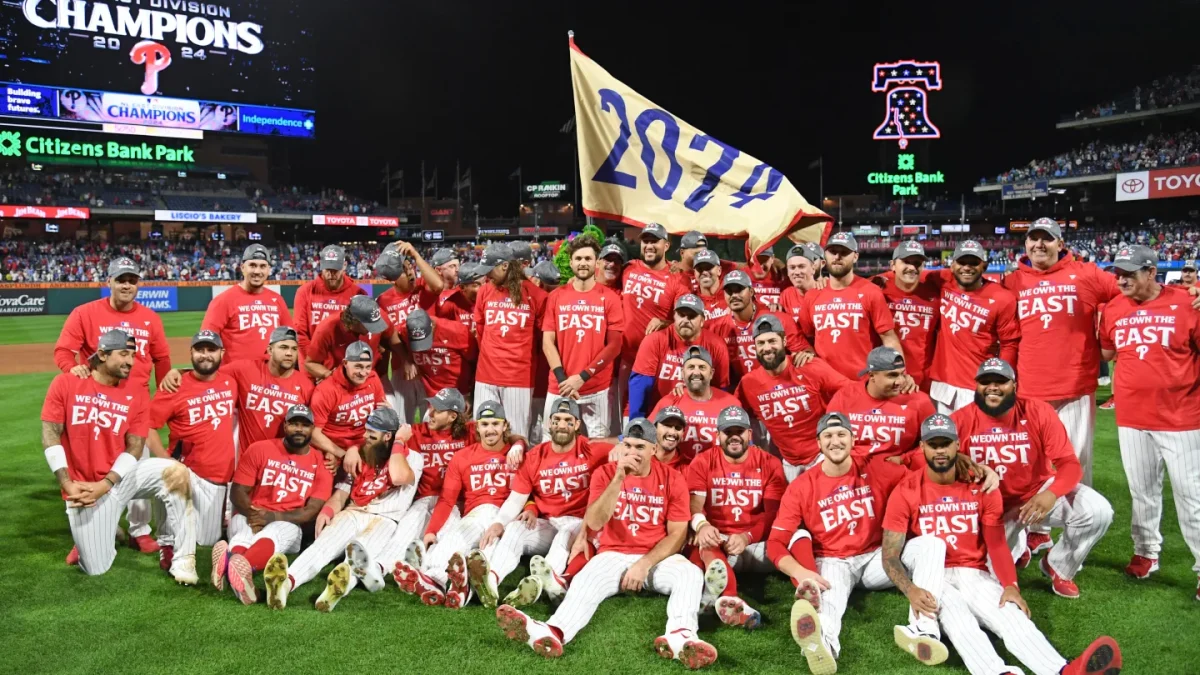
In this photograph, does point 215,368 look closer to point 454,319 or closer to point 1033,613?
point 454,319

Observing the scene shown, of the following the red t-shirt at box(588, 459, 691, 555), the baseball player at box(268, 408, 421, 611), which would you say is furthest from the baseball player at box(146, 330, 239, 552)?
the red t-shirt at box(588, 459, 691, 555)

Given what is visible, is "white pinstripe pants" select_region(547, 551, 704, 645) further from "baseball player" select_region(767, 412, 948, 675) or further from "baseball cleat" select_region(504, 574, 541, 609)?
"baseball player" select_region(767, 412, 948, 675)

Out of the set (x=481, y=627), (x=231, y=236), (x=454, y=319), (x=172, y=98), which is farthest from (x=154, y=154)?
(x=481, y=627)

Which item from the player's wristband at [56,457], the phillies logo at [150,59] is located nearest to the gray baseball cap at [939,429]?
the player's wristband at [56,457]

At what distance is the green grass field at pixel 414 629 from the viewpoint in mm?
4730

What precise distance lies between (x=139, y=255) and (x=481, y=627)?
4614 cm

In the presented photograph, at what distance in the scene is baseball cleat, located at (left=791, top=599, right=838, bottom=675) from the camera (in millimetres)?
4551

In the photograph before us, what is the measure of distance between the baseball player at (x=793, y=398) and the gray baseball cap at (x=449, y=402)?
234 centimetres

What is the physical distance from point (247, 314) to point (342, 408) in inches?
61.6

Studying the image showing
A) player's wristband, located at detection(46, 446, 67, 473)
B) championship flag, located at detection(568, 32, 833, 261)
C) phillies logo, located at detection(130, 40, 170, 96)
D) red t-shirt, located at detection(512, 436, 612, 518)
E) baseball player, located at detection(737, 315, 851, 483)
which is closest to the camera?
player's wristband, located at detection(46, 446, 67, 473)

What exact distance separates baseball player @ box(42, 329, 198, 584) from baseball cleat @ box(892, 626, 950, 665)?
4.96 m

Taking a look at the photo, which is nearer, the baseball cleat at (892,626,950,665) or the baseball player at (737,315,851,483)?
the baseball cleat at (892,626,950,665)

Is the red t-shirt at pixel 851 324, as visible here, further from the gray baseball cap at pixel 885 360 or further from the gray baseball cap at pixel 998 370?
the gray baseball cap at pixel 998 370

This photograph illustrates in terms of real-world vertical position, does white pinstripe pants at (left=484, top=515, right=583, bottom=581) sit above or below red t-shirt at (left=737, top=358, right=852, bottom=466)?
A: below
